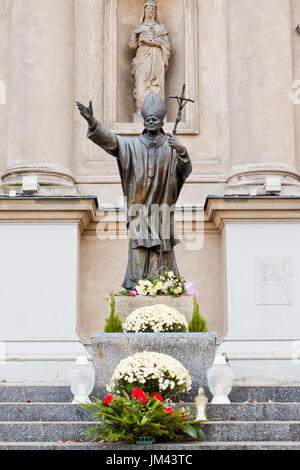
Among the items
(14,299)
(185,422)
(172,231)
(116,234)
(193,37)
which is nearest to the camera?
(185,422)

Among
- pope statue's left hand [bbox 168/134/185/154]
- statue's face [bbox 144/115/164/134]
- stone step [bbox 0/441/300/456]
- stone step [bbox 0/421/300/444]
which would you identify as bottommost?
stone step [bbox 0/441/300/456]

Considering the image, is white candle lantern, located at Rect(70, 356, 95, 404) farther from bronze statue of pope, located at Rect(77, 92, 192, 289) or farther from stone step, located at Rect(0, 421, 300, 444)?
bronze statue of pope, located at Rect(77, 92, 192, 289)

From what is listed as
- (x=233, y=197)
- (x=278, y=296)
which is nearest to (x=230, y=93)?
(x=233, y=197)

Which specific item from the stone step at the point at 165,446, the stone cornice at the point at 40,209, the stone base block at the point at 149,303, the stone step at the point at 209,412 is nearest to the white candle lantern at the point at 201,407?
the stone step at the point at 209,412

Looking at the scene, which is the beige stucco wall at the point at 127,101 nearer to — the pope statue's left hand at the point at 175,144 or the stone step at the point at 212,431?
the pope statue's left hand at the point at 175,144

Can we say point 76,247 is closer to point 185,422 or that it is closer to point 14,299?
point 14,299

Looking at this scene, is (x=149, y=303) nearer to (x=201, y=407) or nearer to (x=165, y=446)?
(x=201, y=407)

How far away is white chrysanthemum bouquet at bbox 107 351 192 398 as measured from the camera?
34.4 feet

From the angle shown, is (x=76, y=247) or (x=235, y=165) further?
(x=235, y=165)

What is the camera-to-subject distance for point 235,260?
16156 millimetres

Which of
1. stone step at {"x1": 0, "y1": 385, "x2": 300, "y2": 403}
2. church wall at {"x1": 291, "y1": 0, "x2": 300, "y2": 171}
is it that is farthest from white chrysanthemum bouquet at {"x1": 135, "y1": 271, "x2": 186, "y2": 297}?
church wall at {"x1": 291, "y1": 0, "x2": 300, "y2": 171}

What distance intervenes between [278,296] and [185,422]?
6.31 m

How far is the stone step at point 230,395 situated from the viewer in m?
12.2

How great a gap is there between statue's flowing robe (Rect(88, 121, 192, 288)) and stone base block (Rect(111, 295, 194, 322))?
0.26 meters
